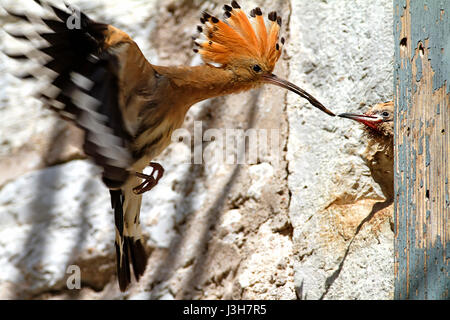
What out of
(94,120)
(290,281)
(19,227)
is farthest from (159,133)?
(19,227)

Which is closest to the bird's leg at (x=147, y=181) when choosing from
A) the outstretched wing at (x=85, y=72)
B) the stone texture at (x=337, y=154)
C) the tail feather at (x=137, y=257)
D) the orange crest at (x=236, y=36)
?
the outstretched wing at (x=85, y=72)

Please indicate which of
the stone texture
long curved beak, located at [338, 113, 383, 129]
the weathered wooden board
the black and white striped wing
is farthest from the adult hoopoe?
the weathered wooden board

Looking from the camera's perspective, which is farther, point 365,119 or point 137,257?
point 137,257

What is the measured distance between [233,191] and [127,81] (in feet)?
3.92

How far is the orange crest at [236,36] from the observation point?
2314mm

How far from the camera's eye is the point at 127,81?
2061 mm

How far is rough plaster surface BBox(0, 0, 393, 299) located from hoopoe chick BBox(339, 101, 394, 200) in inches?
1.7

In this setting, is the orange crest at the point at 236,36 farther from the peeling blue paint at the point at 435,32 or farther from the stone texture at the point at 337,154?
the peeling blue paint at the point at 435,32

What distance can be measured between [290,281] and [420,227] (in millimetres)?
1426

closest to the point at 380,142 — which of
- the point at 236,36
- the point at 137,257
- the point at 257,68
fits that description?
the point at 257,68

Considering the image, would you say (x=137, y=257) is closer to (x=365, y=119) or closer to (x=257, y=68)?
(x=257, y=68)

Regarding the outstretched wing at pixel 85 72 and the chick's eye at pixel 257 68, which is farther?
the chick's eye at pixel 257 68

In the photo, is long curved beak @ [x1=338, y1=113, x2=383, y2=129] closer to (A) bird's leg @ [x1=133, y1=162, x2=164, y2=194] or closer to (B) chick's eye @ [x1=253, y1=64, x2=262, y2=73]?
(B) chick's eye @ [x1=253, y1=64, x2=262, y2=73]

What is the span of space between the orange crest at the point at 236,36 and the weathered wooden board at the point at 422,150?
2.78 ft
